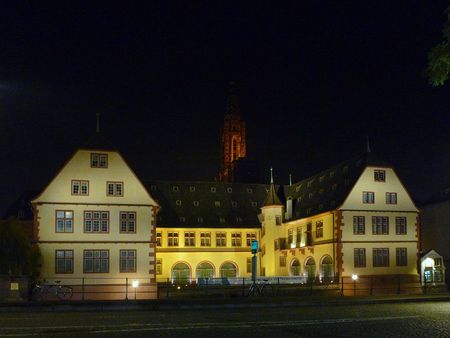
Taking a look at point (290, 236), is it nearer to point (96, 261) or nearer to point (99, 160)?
point (96, 261)

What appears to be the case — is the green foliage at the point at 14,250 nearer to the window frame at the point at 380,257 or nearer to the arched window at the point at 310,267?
the arched window at the point at 310,267

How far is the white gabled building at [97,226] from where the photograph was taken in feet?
151

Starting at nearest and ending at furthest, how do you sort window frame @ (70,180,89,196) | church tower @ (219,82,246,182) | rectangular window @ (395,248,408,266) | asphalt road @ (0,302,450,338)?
1. asphalt road @ (0,302,450,338)
2. window frame @ (70,180,89,196)
3. rectangular window @ (395,248,408,266)
4. church tower @ (219,82,246,182)

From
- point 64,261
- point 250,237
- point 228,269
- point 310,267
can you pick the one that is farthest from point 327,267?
point 64,261

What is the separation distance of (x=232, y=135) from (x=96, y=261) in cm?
8260

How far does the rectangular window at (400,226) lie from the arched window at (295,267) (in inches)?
365

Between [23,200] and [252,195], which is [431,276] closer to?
[252,195]

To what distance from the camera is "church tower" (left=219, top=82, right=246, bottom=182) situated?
128 metres

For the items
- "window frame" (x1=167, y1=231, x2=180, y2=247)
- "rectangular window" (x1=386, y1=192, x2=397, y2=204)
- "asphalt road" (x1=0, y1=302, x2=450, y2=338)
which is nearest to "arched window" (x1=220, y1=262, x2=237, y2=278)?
"window frame" (x1=167, y1=231, x2=180, y2=247)

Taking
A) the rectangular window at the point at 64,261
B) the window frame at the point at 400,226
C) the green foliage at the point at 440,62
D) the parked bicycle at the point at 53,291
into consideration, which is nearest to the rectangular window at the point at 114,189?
the rectangular window at the point at 64,261

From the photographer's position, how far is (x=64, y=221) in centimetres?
4678

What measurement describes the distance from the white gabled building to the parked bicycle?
1.08 meters

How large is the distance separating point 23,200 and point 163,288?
2231 cm

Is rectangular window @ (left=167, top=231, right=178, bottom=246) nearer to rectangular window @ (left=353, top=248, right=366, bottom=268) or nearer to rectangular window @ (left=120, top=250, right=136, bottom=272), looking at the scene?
rectangular window @ (left=120, top=250, right=136, bottom=272)
